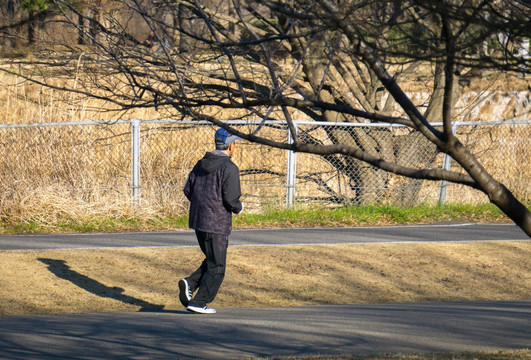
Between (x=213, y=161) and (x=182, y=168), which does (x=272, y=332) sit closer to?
(x=213, y=161)

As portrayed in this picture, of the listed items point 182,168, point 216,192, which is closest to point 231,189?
point 216,192

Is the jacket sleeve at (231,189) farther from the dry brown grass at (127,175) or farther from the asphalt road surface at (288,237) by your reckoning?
the dry brown grass at (127,175)

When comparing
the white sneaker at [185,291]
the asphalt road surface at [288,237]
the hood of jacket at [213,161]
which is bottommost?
the white sneaker at [185,291]

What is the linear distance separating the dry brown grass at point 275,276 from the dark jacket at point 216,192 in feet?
5.08

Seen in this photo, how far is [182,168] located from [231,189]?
20.7 feet

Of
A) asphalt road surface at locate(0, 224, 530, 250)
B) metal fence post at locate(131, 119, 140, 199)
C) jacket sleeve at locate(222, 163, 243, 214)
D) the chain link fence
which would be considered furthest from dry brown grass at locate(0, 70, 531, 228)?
jacket sleeve at locate(222, 163, 243, 214)

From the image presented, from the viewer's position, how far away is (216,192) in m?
6.60

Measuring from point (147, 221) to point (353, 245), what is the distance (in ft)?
11.3

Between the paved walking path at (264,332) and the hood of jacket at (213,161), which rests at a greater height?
the hood of jacket at (213,161)

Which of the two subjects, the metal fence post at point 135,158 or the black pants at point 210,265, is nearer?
the black pants at point 210,265

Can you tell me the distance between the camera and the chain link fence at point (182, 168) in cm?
1174

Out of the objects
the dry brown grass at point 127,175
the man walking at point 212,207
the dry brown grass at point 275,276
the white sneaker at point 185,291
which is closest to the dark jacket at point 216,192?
the man walking at point 212,207

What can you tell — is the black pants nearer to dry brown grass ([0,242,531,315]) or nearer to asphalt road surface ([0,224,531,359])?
asphalt road surface ([0,224,531,359])

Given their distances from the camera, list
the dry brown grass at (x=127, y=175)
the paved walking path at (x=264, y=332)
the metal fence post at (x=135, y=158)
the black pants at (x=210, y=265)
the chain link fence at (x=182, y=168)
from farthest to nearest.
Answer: the metal fence post at (x=135, y=158), the chain link fence at (x=182, y=168), the dry brown grass at (x=127, y=175), the black pants at (x=210, y=265), the paved walking path at (x=264, y=332)
